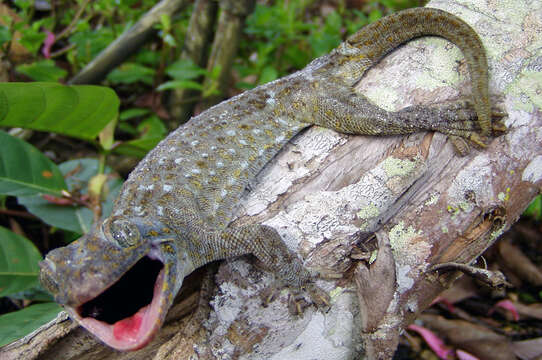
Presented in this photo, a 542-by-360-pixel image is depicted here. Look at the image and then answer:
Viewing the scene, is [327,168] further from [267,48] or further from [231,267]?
[267,48]

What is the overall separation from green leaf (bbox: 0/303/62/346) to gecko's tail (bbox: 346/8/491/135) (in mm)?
2840

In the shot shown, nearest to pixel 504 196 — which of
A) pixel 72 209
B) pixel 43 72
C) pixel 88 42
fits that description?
pixel 72 209

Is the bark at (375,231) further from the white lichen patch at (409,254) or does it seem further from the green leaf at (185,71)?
the green leaf at (185,71)

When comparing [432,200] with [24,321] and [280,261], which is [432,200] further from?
[24,321]

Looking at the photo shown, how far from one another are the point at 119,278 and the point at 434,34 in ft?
8.33

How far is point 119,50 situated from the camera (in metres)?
4.78

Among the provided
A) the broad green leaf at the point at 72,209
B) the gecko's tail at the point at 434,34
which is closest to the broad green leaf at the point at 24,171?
the broad green leaf at the point at 72,209

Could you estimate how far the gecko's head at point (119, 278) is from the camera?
6.61 feet

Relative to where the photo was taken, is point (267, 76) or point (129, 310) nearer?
point (129, 310)

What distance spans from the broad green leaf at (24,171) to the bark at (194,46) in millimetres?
1671

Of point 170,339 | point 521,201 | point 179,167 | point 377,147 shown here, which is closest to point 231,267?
point 170,339

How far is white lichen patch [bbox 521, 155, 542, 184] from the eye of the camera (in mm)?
2477

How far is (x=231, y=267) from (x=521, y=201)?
1768mm

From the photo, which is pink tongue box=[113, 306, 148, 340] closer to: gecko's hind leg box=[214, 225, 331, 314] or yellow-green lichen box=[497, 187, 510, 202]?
gecko's hind leg box=[214, 225, 331, 314]
